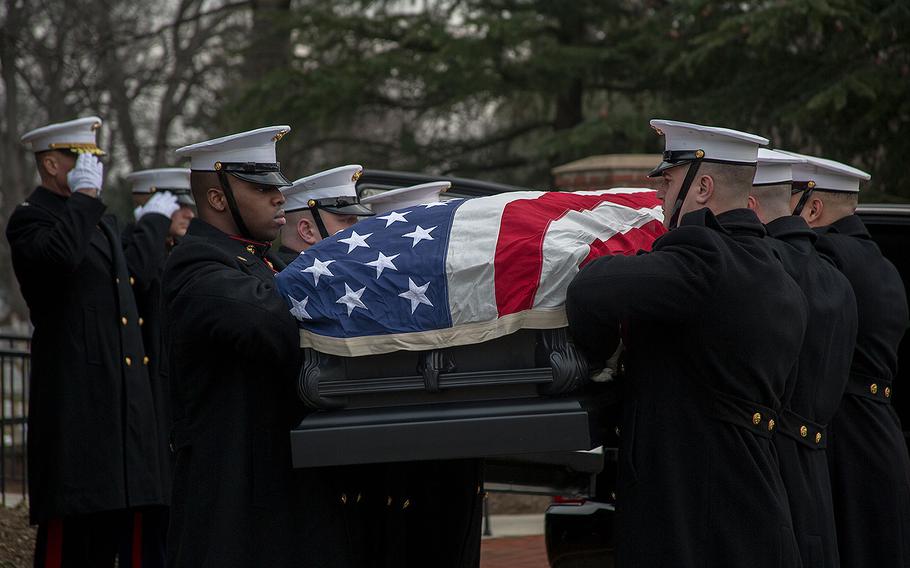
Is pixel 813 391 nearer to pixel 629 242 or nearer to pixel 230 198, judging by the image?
Answer: pixel 629 242

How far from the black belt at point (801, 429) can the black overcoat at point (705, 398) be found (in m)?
0.19

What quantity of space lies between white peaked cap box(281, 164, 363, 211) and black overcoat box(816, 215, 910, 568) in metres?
1.80

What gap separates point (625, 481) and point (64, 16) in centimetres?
1322

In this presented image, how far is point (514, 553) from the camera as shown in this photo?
288 inches

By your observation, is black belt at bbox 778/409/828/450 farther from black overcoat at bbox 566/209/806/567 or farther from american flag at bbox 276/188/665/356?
american flag at bbox 276/188/665/356

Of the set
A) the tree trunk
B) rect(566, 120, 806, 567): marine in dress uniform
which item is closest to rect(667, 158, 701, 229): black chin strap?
rect(566, 120, 806, 567): marine in dress uniform

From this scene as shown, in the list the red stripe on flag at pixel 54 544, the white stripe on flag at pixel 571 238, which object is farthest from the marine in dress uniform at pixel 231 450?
the red stripe on flag at pixel 54 544

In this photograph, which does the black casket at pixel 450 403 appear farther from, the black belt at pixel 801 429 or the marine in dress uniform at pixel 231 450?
the black belt at pixel 801 429

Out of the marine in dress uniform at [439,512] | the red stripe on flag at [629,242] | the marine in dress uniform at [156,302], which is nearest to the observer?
the red stripe on flag at [629,242]

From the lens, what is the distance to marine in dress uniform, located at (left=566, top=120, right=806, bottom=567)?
119 inches

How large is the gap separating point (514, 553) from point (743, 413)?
14.4 ft

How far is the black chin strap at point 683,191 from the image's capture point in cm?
335

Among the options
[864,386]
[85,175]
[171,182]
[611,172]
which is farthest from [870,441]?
[611,172]

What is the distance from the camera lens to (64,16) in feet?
48.0
